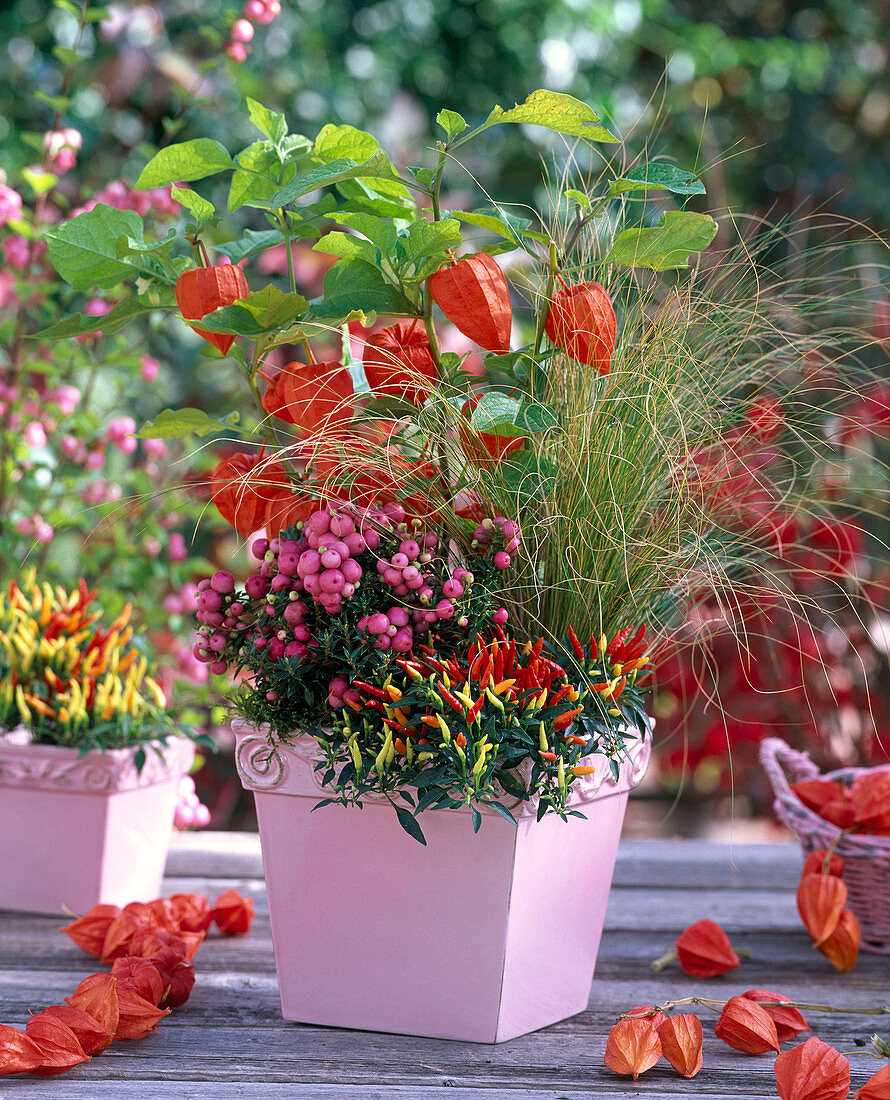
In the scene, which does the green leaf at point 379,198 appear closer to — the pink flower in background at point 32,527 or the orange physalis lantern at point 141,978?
the orange physalis lantern at point 141,978

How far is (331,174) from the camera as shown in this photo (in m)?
0.57

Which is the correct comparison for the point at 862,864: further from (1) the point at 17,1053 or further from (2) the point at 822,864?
(1) the point at 17,1053

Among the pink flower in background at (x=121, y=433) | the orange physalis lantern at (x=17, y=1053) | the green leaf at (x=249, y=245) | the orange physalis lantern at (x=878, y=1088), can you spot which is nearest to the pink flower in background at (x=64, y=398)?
the pink flower in background at (x=121, y=433)

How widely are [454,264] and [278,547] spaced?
197mm

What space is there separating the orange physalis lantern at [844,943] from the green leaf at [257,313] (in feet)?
1.89

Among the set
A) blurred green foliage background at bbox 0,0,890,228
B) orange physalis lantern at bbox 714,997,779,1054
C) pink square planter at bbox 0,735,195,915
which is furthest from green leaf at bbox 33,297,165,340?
blurred green foliage background at bbox 0,0,890,228

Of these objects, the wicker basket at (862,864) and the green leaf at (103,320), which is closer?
the green leaf at (103,320)

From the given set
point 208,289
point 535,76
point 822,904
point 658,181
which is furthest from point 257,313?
point 535,76

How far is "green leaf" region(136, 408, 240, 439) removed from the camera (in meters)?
0.66

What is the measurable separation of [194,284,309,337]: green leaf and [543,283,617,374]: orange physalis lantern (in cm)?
15

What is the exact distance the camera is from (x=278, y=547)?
2.01 ft

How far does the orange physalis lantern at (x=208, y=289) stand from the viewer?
0.61 m

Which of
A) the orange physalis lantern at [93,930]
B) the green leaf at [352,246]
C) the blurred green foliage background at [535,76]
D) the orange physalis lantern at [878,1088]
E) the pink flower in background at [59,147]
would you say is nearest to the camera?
the orange physalis lantern at [878,1088]

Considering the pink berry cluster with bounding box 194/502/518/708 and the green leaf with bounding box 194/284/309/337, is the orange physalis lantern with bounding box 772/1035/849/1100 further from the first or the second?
the green leaf with bounding box 194/284/309/337
